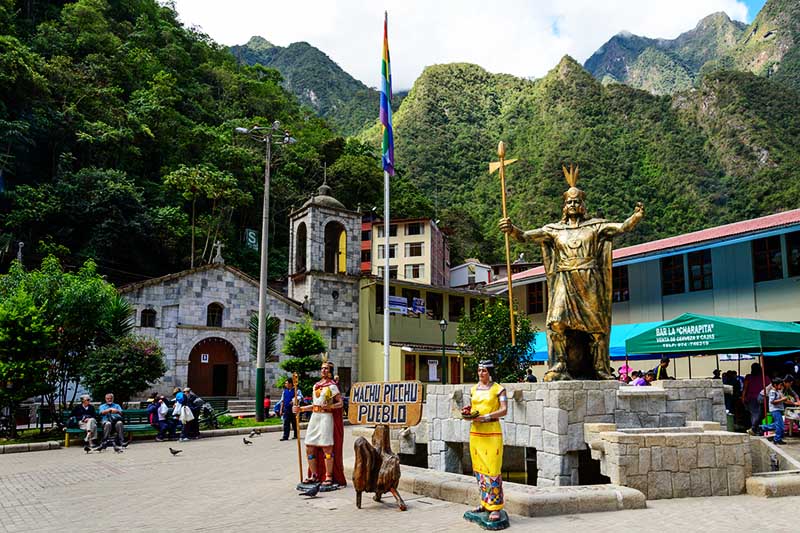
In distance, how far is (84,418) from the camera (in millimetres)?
16453

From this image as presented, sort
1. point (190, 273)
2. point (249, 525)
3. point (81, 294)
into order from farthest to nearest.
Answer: point (190, 273)
point (81, 294)
point (249, 525)

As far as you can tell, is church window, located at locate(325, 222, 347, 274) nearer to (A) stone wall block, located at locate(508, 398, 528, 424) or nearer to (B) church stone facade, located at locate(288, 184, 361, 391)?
(B) church stone facade, located at locate(288, 184, 361, 391)

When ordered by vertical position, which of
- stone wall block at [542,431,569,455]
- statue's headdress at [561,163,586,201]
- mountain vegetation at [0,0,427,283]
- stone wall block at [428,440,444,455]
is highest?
mountain vegetation at [0,0,427,283]

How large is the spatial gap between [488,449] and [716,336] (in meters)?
9.47

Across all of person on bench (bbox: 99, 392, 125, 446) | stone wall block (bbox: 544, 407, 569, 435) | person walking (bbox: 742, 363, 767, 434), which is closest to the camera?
stone wall block (bbox: 544, 407, 569, 435)

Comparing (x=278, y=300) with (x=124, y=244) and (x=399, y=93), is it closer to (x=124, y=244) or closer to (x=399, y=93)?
(x=124, y=244)

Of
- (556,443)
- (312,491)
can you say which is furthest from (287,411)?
(556,443)

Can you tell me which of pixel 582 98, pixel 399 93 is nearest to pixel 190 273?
pixel 582 98

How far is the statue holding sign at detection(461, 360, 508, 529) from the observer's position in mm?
6828

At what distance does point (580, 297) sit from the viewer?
9.95 meters

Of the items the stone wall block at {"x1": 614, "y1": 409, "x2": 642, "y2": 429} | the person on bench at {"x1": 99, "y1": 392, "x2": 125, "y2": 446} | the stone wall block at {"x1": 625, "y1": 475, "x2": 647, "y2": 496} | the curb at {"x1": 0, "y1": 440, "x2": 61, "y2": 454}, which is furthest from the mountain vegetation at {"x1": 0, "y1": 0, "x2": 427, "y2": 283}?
the stone wall block at {"x1": 625, "y1": 475, "x2": 647, "y2": 496}

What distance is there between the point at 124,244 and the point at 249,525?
3704 cm

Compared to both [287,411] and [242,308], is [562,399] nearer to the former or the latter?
[287,411]

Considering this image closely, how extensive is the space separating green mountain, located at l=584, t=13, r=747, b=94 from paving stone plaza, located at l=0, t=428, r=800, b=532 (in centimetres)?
13134
